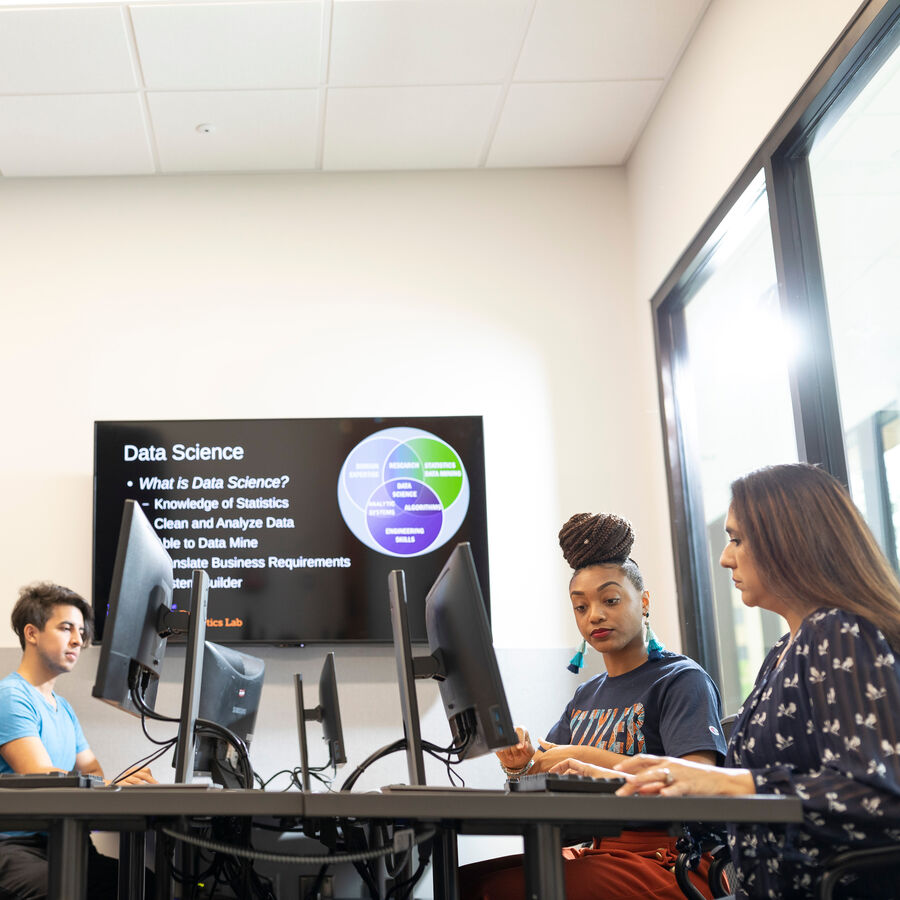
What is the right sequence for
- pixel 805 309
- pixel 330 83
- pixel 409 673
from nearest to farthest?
pixel 409 673 < pixel 805 309 < pixel 330 83

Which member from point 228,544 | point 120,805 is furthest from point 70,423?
point 120,805

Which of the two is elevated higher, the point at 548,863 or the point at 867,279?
the point at 867,279

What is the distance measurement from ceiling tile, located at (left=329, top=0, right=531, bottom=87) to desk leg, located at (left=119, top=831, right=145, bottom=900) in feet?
8.36

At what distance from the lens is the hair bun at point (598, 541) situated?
2463mm

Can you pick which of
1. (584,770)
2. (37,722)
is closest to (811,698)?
(584,770)

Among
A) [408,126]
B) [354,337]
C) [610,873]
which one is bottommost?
[610,873]

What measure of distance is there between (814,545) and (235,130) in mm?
2976

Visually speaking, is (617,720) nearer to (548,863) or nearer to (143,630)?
(548,863)

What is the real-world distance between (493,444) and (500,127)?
1227 millimetres

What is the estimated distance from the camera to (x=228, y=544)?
382cm

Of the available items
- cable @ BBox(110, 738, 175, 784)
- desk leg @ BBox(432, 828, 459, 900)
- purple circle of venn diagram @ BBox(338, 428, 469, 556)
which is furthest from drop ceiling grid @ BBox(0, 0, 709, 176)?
desk leg @ BBox(432, 828, 459, 900)

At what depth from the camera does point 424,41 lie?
3465mm

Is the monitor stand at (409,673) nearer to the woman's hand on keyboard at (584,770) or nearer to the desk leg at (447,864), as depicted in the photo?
the desk leg at (447,864)

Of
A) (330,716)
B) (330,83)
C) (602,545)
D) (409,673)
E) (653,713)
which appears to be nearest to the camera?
(409,673)
